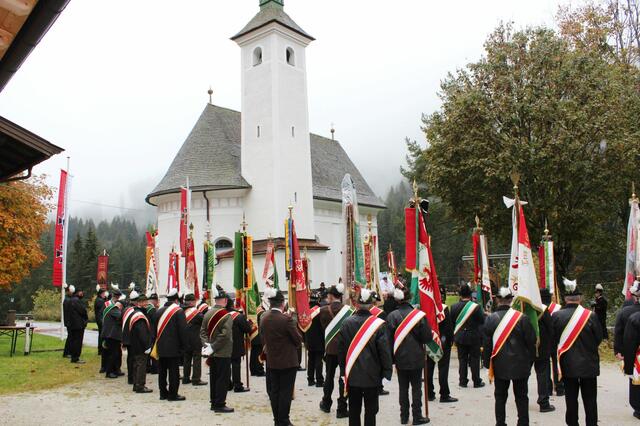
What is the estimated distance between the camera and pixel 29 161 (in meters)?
9.27

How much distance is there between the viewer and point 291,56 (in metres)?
34.5

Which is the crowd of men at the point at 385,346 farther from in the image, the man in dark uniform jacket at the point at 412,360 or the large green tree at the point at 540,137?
the large green tree at the point at 540,137

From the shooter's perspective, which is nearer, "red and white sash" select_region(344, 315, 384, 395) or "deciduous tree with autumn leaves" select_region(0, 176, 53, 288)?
"red and white sash" select_region(344, 315, 384, 395)

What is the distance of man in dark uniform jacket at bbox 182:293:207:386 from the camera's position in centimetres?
1206

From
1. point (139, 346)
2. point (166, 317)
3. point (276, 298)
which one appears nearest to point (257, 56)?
point (139, 346)

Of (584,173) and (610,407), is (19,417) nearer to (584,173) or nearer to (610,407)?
(610,407)

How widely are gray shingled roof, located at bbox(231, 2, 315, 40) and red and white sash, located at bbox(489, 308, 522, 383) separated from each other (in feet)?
93.6

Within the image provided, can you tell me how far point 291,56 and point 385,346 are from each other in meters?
29.5

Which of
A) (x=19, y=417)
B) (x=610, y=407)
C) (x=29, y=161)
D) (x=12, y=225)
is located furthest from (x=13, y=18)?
(x=12, y=225)

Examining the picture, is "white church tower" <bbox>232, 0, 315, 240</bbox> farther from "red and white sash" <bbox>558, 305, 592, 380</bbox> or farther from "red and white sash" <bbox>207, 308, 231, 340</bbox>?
"red and white sash" <bbox>558, 305, 592, 380</bbox>

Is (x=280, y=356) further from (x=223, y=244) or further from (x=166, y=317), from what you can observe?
(x=223, y=244)

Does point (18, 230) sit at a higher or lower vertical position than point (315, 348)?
higher

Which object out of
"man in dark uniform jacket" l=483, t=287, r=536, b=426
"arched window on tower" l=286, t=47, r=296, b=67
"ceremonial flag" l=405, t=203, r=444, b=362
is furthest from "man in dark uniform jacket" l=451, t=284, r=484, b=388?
"arched window on tower" l=286, t=47, r=296, b=67

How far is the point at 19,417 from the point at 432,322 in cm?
709
